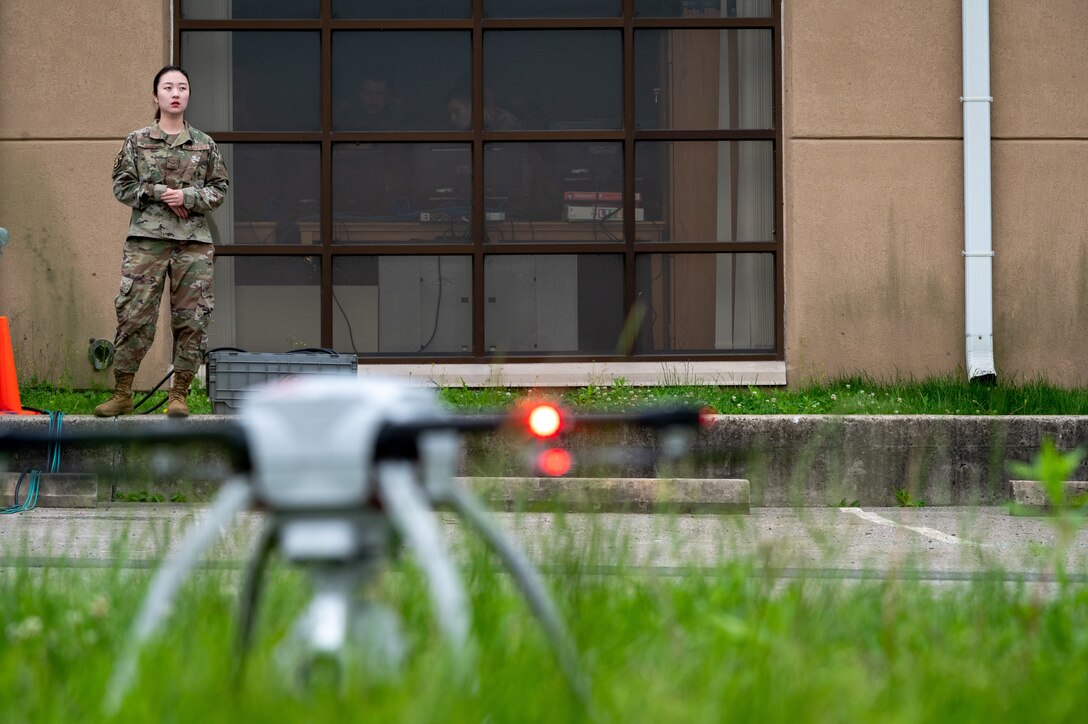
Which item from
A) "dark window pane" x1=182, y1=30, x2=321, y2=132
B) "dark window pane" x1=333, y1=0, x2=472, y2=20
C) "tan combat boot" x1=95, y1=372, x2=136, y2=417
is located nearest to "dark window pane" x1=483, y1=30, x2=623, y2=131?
"dark window pane" x1=333, y1=0, x2=472, y2=20

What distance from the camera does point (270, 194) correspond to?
1127cm

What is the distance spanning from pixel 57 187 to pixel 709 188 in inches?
205

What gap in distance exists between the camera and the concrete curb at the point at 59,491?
8.04 meters

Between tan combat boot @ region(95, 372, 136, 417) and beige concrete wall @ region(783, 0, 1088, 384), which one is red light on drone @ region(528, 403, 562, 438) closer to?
tan combat boot @ region(95, 372, 136, 417)

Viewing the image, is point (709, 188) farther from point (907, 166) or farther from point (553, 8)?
point (553, 8)

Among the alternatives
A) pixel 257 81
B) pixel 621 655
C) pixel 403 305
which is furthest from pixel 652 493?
pixel 621 655

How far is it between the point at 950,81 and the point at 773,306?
2.25 metres

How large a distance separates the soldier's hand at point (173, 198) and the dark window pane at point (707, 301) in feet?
13.9

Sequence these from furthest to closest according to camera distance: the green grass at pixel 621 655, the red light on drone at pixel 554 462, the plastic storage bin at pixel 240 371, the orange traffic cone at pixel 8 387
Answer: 1. the orange traffic cone at pixel 8 387
2. the plastic storage bin at pixel 240 371
3. the green grass at pixel 621 655
4. the red light on drone at pixel 554 462

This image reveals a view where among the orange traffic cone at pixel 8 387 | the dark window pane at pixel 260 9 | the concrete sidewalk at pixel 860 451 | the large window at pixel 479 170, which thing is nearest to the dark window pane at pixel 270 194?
the large window at pixel 479 170

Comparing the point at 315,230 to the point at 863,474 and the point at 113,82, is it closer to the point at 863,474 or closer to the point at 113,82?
the point at 113,82

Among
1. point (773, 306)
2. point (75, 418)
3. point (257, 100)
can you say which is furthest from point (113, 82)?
point (773, 306)

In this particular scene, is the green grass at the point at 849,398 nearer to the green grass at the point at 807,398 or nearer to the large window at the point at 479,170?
the green grass at the point at 807,398

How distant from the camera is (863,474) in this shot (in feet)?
28.7
